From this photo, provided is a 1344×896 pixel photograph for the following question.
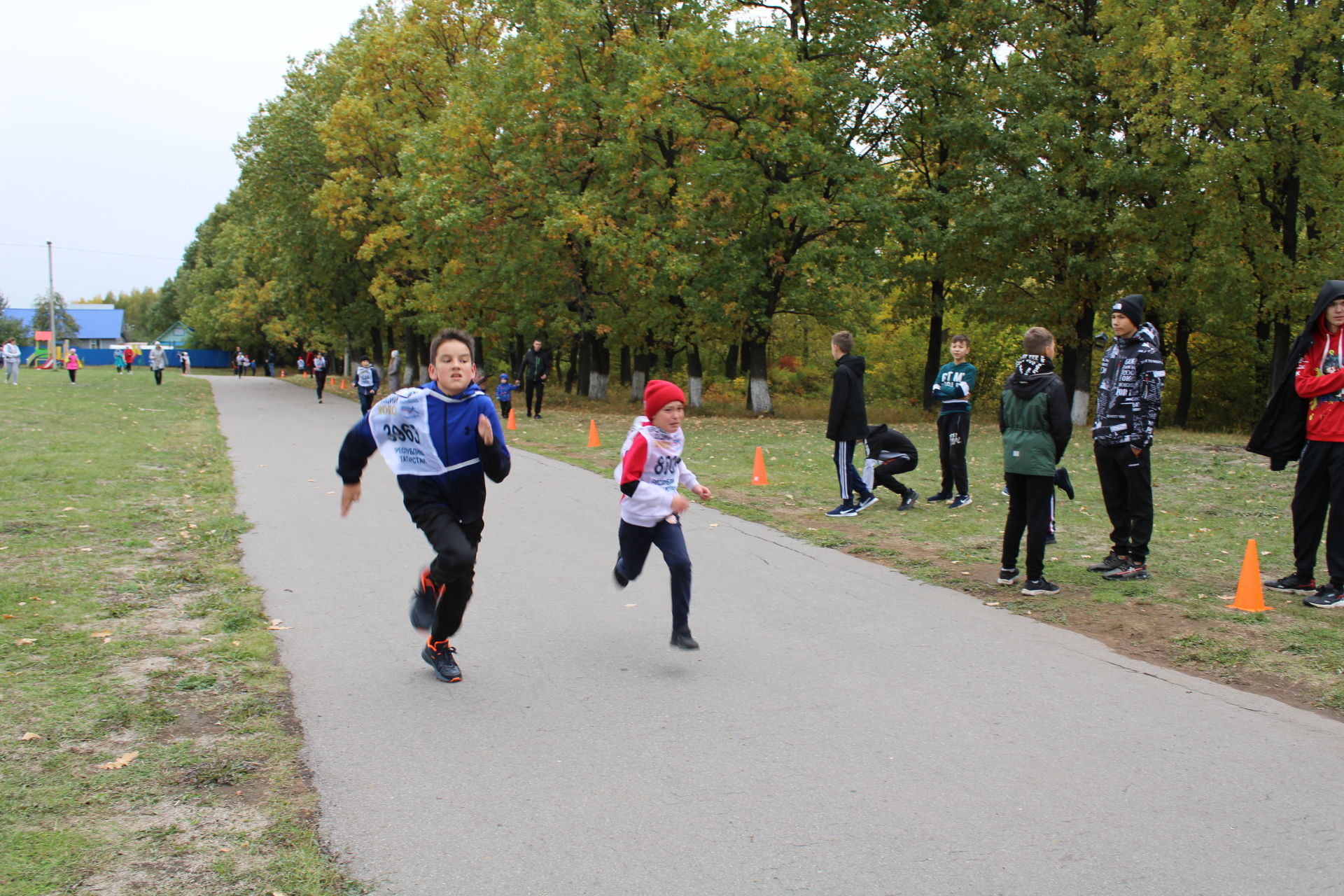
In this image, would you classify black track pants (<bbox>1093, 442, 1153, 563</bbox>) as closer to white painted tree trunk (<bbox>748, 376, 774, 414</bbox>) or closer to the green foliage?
the green foliage

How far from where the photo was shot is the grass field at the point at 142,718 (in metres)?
3.35

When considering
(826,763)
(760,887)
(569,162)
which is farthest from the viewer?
(569,162)

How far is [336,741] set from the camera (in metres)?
4.49

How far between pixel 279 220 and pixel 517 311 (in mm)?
15281

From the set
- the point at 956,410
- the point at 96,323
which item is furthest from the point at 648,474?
the point at 96,323

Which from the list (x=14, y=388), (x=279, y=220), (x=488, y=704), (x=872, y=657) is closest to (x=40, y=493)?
(x=488, y=704)

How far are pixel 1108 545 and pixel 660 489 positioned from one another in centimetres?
539

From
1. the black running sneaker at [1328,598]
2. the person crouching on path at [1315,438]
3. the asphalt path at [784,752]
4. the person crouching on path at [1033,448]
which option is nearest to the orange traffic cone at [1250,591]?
the black running sneaker at [1328,598]

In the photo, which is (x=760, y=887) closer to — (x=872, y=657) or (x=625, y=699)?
(x=625, y=699)

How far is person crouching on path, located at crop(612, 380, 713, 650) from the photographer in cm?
593

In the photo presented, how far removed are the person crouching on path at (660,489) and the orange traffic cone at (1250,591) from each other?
12.8 ft

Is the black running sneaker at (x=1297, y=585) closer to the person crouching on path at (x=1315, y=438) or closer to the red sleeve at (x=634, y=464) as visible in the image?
the person crouching on path at (x=1315, y=438)

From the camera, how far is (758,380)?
30.0m

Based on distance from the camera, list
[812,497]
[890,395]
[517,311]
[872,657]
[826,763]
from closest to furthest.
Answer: [826,763], [872,657], [812,497], [517,311], [890,395]
